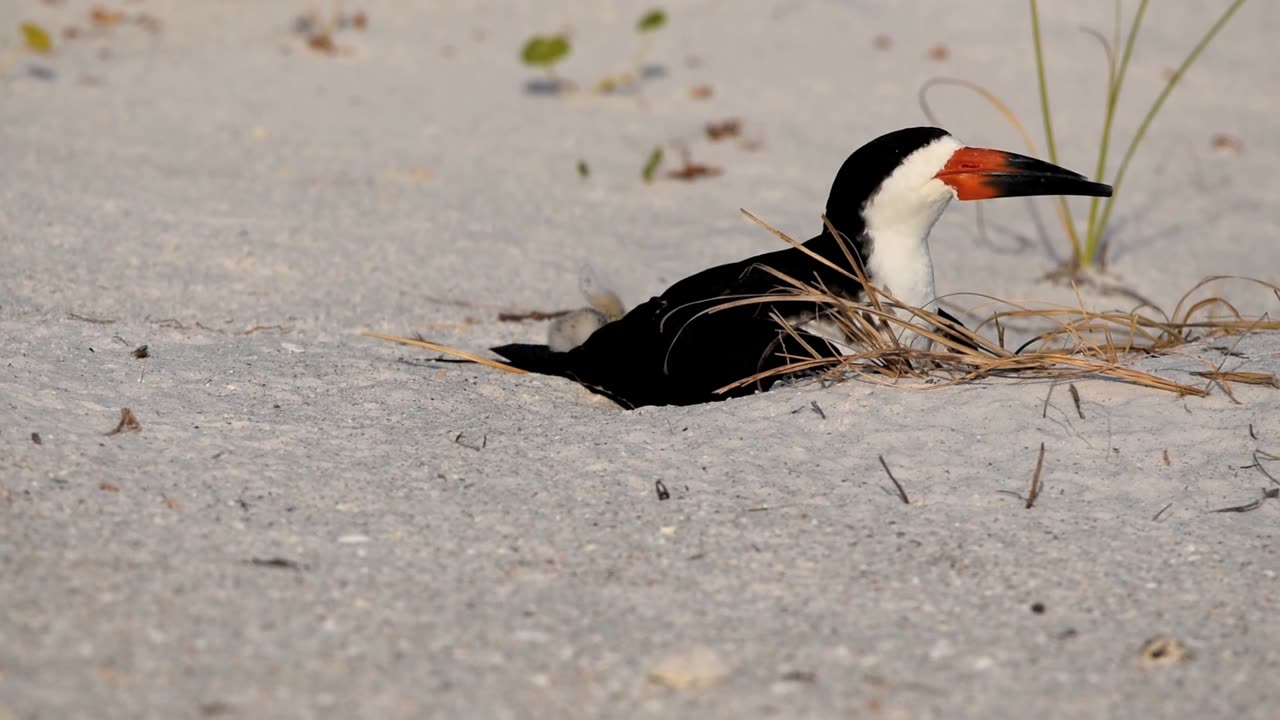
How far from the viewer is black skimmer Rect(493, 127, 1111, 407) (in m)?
3.38

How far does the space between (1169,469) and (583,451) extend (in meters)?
1.19

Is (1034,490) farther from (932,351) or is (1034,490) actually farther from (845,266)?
(845,266)

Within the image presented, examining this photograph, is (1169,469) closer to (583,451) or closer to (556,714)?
(583,451)

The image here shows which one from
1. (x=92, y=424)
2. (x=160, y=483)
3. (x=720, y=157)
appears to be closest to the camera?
Answer: (x=160, y=483)

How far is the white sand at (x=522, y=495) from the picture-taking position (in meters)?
2.11

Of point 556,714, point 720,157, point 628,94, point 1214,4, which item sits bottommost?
point 556,714

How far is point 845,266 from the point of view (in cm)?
345

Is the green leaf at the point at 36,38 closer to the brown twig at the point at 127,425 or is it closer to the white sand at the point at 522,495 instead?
the white sand at the point at 522,495

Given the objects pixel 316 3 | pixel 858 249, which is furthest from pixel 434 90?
pixel 858 249

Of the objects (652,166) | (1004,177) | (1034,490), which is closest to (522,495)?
(1034,490)

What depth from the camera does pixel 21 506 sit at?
8.13 feet

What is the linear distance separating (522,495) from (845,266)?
109 centimetres

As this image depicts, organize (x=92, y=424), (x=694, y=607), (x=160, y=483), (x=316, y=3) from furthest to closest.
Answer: (x=316, y=3), (x=92, y=424), (x=160, y=483), (x=694, y=607)

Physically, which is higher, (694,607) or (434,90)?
(434,90)
